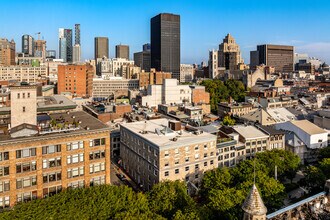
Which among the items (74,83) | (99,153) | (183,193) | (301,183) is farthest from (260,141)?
(74,83)

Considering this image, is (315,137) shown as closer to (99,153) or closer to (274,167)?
(274,167)

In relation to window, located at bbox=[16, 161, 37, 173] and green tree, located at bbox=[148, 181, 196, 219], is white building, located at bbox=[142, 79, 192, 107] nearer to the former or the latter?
green tree, located at bbox=[148, 181, 196, 219]

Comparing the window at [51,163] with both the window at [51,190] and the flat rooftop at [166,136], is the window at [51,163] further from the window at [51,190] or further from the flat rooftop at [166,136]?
the flat rooftop at [166,136]

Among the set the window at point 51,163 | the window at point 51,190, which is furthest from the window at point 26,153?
the window at point 51,190

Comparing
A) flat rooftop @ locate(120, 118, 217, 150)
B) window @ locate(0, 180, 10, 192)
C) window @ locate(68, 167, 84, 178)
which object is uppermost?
flat rooftop @ locate(120, 118, 217, 150)

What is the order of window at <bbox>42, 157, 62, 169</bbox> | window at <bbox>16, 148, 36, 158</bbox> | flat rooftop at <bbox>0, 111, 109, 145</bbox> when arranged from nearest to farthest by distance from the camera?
window at <bbox>16, 148, 36, 158</bbox> < flat rooftop at <bbox>0, 111, 109, 145</bbox> < window at <bbox>42, 157, 62, 169</bbox>

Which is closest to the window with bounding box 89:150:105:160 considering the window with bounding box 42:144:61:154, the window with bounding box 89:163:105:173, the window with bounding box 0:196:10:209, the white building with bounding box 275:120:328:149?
the window with bounding box 89:163:105:173
